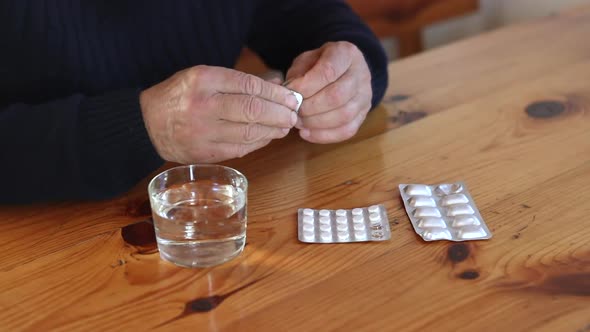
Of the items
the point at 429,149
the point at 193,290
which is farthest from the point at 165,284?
the point at 429,149

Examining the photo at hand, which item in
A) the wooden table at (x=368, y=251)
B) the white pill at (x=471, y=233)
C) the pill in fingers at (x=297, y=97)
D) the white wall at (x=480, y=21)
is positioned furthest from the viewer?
the white wall at (x=480, y=21)

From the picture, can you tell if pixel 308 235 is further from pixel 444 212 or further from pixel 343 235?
pixel 444 212

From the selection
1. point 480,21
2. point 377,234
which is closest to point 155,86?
point 377,234

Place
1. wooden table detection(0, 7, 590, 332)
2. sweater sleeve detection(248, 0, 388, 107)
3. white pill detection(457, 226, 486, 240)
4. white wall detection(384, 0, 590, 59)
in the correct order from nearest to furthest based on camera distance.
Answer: wooden table detection(0, 7, 590, 332) → white pill detection(457, 226, 486, 240) → sweater sleeve detection(248, 0, 388, 107) → white wall detection(384, 0, 590, 59)

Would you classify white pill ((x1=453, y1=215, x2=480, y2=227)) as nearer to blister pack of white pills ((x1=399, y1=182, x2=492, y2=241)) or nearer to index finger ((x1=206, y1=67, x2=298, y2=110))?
blister pack of white pills ((x1=399, y1=182, x2=492, y2=241))

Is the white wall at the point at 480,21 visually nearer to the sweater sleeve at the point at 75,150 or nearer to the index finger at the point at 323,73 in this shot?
the index finger at the point at 323,73

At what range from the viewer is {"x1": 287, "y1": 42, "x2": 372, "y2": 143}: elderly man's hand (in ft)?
3.38

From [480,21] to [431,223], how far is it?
182cm

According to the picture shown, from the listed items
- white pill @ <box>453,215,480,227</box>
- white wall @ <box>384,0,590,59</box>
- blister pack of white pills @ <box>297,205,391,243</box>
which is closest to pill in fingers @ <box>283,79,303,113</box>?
blister pack of white pills @ <box>297,205,391,243</box>

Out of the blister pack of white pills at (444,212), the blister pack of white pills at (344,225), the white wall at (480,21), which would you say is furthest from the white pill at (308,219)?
the white wall at (480,21)

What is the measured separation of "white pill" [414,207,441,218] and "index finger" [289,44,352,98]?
230 mm

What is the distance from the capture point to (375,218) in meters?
0.90

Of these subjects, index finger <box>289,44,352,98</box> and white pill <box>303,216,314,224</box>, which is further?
index finger <box>289,44,352,98</box>

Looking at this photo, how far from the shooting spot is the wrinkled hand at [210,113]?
35.8 inches
